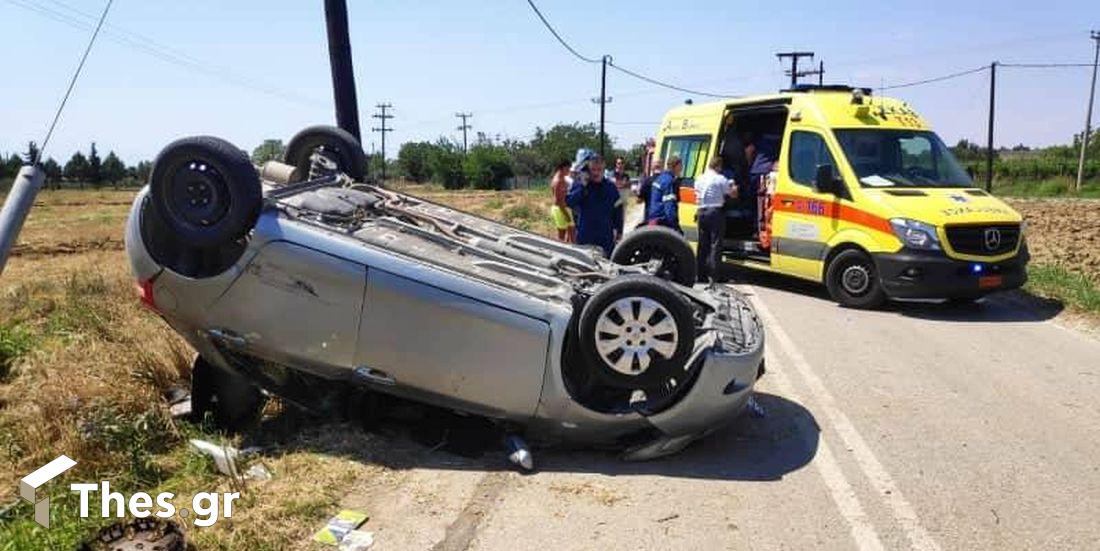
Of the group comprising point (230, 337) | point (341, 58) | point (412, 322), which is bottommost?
point (230, 337)

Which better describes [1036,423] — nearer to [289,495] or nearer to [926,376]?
[926,376]

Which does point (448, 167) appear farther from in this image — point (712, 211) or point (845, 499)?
point (845, 499)

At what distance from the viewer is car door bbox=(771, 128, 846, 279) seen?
10195 mm

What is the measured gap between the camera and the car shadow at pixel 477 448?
4773 mm

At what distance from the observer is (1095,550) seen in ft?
12.4

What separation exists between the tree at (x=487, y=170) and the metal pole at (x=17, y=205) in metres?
79.2

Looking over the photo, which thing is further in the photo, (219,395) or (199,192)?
(219,395)

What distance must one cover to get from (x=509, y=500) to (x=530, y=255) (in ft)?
5.91

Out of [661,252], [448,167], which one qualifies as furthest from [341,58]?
[448,167]

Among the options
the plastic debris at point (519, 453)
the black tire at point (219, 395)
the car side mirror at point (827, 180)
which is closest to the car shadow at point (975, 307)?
the car side mirror at point (827, 180)

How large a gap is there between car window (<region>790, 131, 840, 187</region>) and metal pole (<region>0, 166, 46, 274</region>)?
27.4 feet

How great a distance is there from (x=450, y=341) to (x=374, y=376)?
18.6 inches

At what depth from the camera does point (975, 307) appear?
991 centimetres

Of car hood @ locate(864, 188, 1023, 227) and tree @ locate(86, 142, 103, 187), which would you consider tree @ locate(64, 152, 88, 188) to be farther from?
car hood @ locate(864, 188, 1023, 227)
